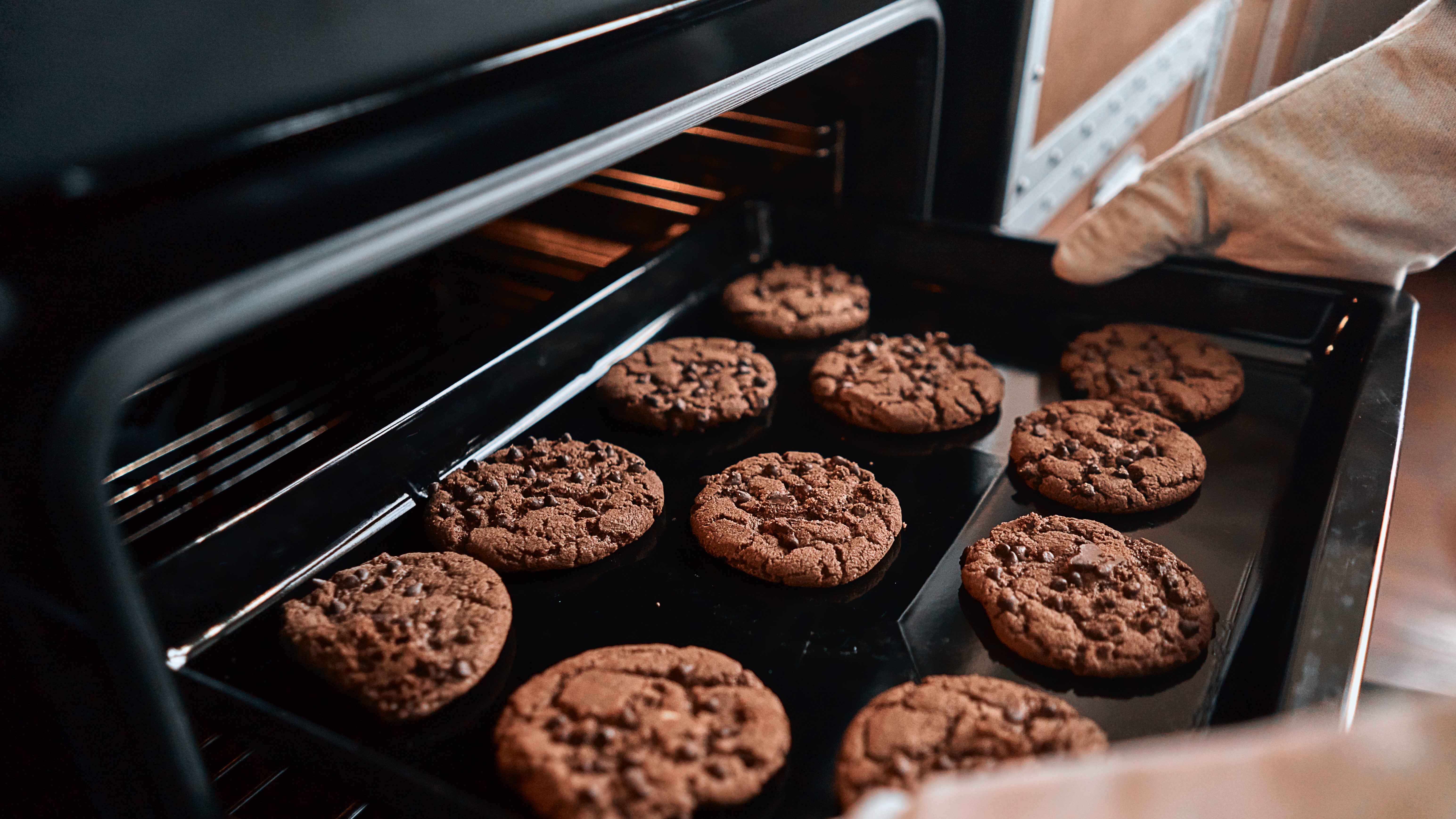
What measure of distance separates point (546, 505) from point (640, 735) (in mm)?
451

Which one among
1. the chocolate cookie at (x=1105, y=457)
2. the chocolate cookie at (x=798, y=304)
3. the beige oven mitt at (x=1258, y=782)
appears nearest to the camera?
the beige oven mitt at (x=1258, y=782)

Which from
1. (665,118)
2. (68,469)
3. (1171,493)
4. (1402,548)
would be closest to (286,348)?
(665,118)

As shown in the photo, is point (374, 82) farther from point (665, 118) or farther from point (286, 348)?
point (286, 348)

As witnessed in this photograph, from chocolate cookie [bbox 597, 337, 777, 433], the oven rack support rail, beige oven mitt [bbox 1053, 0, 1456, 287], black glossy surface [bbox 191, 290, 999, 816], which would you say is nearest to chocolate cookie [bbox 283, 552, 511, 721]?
black glossy surface [bbox 191, 290, 999, 816]

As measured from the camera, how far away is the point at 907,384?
5.09 ft

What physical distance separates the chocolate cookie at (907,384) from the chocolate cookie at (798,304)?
0.09m

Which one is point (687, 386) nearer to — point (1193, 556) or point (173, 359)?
point (1193, 556)

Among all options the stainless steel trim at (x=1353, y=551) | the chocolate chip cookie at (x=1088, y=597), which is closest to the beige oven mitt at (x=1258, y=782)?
the stainless steel trim at (x=1353, y=551)

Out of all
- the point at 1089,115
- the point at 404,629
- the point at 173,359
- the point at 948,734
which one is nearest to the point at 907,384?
the point at 948,734

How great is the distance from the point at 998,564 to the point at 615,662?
1.66ft

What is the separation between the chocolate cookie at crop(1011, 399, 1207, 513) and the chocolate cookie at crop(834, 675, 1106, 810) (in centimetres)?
42

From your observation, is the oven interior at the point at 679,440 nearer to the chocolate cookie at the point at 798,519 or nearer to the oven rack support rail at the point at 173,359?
the chocolate cookie at the point at 798,519

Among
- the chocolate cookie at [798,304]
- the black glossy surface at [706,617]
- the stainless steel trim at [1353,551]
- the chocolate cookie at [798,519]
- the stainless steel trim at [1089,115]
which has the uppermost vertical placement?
the stainless steel trim at [1089,115]

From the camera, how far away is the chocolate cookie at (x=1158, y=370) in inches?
59.2
